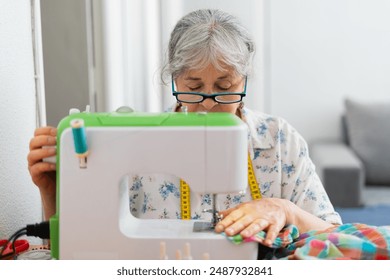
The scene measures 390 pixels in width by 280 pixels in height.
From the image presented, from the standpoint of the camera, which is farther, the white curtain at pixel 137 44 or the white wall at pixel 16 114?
the white curtain at pixel 137 44

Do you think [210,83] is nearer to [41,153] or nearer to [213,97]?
[213,97]

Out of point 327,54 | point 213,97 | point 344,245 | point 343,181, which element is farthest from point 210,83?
point 327,54

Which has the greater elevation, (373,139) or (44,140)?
(44,140)

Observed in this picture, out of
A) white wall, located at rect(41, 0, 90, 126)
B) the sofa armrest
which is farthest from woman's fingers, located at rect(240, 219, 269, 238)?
the sofa armrest

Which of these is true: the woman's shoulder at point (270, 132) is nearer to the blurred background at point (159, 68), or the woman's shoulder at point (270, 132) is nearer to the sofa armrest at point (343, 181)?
the blurred background at point (159, 68)

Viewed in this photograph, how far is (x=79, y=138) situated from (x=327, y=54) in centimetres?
287

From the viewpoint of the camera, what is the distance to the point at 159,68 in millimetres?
1583

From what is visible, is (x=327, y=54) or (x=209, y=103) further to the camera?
(x=327, y=54)

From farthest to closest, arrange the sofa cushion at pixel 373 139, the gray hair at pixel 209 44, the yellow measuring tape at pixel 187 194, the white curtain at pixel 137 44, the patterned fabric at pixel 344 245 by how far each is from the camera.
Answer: the sofa cushion at pixel 373 139
the white curtain at pixel 137 44
the yellow measuring tape at pixel 187 194
the gray hair at pixel 209 44
the patterned fabric at pixel 344 245

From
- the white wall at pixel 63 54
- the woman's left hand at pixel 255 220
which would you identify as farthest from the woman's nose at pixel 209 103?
the white wall at pixel 63 54

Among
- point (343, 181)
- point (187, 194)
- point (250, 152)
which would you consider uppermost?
point (250, 152)

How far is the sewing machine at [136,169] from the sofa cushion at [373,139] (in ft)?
8.09

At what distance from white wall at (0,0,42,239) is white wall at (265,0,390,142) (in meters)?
2.41

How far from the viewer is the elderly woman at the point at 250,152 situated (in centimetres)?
100
